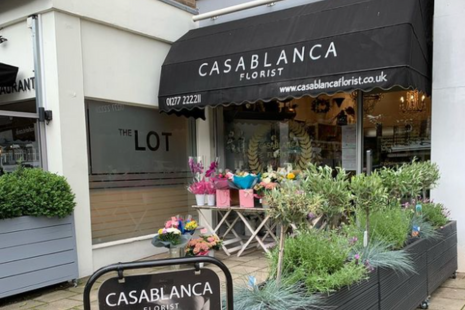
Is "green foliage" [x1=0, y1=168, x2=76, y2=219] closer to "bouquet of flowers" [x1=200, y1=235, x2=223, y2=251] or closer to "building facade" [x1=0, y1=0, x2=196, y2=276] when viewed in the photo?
"building facade" [x1=0, y1=0, x2=196, y2=276]

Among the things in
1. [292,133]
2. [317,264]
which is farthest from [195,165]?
[317,264]

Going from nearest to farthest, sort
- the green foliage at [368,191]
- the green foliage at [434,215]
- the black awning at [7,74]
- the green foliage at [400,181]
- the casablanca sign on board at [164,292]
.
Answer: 1. the casablanca sign on board at [164,292]
2. the green foliage at [368,191]
3. the green foliage at [400,181]
4. the green foliage at [434,215]
5. the black awning at [7,74]

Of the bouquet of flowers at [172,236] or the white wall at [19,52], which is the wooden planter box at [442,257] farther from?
the white wall at [19,52]

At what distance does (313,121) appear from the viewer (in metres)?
6.61

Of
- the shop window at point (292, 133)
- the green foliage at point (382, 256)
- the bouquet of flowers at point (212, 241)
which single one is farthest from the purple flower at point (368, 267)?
the shop window at point (292, 133)

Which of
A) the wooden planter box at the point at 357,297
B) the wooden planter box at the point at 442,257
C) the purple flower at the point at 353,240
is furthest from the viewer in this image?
the wooden planter box at the point at 442,257

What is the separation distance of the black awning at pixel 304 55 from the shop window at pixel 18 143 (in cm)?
194

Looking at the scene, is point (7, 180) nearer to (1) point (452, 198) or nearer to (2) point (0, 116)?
(2) point (0, 116)

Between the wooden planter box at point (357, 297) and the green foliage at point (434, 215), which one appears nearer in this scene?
the wooden planter box at point (357, 297)

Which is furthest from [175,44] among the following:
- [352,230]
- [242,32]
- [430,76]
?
[352,230]

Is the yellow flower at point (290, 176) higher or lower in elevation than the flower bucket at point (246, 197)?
higher

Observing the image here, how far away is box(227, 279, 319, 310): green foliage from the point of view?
2070mm

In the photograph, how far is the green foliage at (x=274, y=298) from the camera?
2.07 meters

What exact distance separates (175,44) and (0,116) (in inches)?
113
